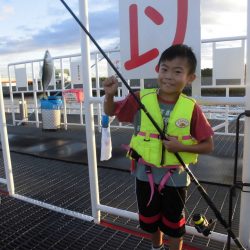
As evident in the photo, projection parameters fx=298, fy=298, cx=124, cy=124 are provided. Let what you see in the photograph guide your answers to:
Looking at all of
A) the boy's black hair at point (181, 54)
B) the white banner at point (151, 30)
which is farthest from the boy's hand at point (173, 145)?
the white banner at point (151, 30)

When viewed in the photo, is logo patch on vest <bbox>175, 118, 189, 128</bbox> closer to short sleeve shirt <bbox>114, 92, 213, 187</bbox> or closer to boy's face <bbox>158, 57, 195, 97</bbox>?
short sleeve shirt <bbox>114, 92, 213, 187</bbox>

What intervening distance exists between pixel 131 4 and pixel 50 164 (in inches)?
123

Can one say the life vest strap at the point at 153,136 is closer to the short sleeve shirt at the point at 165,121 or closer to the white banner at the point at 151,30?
the short sleeve shirt at the point at 165,121

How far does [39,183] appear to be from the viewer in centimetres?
375

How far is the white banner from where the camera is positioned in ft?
6.17

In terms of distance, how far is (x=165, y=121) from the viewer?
5.74 feet

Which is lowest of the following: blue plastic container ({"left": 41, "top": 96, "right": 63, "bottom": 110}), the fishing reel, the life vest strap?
the fishing reel

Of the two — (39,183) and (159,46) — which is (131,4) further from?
(39,183)

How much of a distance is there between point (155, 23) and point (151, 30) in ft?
0.17

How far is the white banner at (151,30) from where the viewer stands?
1.88m

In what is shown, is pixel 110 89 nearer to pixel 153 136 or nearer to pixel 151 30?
pixel 153 136

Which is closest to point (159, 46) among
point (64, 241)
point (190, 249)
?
point (190, 249)

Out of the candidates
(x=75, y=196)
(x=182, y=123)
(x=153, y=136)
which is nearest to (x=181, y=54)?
(x=182, y=123)

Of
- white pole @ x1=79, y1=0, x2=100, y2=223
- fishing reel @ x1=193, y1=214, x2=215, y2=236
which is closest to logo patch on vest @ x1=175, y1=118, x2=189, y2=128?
fishing reel @ x1=193, y1=214, x2=215, y2=236
